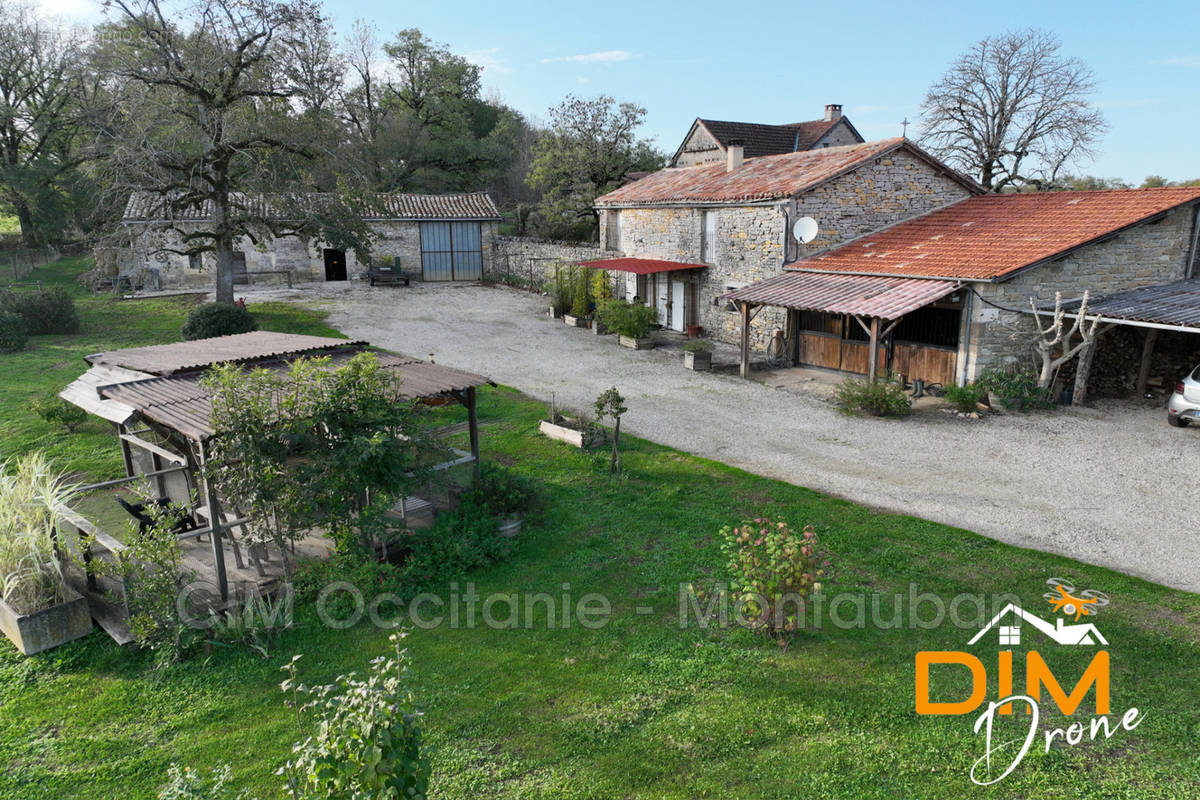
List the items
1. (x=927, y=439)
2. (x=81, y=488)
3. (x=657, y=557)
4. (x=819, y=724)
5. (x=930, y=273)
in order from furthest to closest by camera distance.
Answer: (x=930, y=273)
(x=927, y=439)
(x=657, y=557)
(x=81, y=488)
(x=819, y=724)

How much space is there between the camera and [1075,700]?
567 cm

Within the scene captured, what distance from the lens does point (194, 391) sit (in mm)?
8414

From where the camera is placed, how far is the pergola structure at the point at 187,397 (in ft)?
24.2

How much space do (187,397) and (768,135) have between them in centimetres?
3468

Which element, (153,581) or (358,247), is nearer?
(153,581)

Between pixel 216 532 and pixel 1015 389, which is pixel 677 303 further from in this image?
pixel 216 532

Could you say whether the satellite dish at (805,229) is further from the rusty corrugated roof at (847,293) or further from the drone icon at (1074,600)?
the drone icon at (1074,600)

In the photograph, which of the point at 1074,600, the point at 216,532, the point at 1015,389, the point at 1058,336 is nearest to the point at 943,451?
the point at 1015,389

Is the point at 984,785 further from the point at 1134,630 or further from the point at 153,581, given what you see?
the point at 153,581

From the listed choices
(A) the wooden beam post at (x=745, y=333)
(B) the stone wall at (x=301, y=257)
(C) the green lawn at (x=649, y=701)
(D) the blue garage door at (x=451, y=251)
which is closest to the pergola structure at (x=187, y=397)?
(C) the green lawn at (x=649, y=701)

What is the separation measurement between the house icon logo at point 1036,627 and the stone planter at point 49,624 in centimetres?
796

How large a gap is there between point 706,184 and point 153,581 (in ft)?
62.1

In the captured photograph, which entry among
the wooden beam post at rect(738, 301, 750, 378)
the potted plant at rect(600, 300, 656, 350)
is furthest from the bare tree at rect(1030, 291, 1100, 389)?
the potted plant at rect(600, 300, 656, 350)

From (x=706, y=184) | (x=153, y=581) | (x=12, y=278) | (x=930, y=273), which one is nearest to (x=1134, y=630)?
(x=153, y=581)
